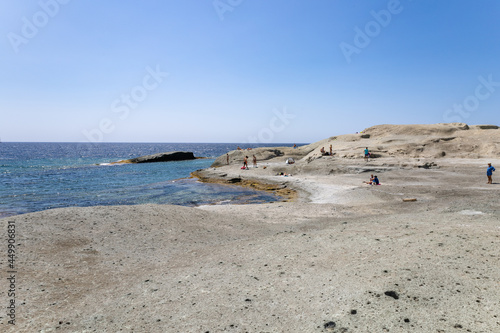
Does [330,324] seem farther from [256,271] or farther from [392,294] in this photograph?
[256,271]

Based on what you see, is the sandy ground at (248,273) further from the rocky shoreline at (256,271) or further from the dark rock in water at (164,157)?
the dark rock in water at (164,157)

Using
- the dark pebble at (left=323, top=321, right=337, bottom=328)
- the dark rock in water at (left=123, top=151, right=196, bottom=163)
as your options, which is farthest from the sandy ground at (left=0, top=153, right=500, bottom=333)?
the dark rock in water at (left=123, top=151, right=196, bottom=163)

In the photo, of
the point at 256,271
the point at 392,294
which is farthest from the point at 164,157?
the point at 392,294

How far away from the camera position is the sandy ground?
5969 millimetres

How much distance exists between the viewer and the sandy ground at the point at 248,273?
597cm

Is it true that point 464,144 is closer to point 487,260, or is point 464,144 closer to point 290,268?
point 487,260

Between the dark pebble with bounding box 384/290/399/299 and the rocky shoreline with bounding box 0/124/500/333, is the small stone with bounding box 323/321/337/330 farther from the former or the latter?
the dark pebble with bounding box 384/290/399/299

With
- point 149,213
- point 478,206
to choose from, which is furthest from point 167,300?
point 478,206

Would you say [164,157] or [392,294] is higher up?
[392,294]

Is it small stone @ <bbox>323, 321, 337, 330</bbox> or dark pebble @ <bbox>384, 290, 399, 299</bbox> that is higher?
dark pebble @ <bbox>384, 290, 399, 299</bbox>

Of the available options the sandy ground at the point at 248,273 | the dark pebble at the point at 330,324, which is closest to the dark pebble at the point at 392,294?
the sandy ground at the point at 248,273

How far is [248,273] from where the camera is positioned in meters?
8.33

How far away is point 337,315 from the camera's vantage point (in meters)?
5.94

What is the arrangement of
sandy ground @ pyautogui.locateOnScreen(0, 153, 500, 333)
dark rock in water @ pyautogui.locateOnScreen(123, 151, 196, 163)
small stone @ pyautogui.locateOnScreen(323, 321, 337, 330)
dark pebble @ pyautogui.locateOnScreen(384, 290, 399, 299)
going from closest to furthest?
small stone @ pyautogui.locateOnScreen(323, 321, 337, 330)
sandy ground @ pyautogui.locateOnScreen(0, 153, 500, 333)
dark pebble @ pyautogui.locateOnScreen(384, 290, 399, 299)
dark rock in water @ pyautogui.locateOnScreen(123, 151, 196, 163)
